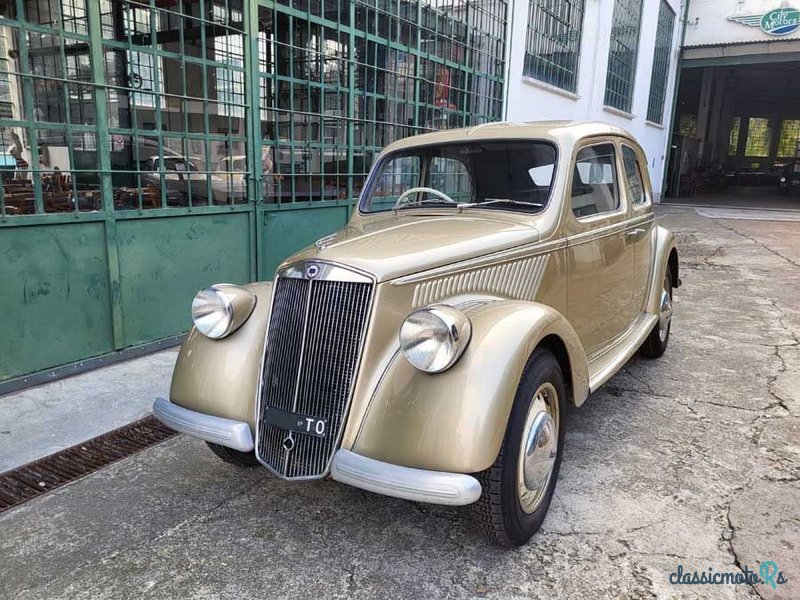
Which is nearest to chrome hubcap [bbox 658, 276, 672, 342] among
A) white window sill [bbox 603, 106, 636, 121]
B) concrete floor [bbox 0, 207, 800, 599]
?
concrete floor [bbox 0, 207, 800, 599]

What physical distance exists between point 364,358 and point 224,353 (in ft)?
Result: 2.27

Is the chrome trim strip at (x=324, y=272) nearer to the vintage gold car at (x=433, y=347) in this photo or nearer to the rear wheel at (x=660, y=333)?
the vintage gold car at (x=433, y=347)

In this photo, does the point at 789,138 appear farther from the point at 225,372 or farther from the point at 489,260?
the point at 225,372

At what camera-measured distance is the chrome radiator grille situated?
226cm

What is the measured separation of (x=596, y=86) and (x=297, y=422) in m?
13.2

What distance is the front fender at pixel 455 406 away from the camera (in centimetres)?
203

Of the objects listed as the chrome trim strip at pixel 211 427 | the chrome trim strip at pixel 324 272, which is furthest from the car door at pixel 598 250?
the chrome trim strip at pixel 211 427

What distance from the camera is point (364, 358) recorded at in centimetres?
224

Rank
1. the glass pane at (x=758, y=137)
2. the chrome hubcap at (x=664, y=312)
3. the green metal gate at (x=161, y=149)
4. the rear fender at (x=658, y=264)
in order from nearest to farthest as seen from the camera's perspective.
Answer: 1. the green metal gate at (x=161, y=149)
2. the rear fender at (x=658, y=264)
3. the chrome hubcap at (x=664, y=312)
4. the glass pane at (x=758, y=137)

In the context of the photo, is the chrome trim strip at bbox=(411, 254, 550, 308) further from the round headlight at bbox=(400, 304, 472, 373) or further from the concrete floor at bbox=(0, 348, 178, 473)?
the concrete floor at bbox=(0, 348, 178, 473)

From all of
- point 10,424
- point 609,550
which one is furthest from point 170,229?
point 609,550

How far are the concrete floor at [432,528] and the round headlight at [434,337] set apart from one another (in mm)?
831

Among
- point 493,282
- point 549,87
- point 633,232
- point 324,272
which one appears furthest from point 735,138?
point 324,272

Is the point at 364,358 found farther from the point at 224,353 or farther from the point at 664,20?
the point at 664,20
